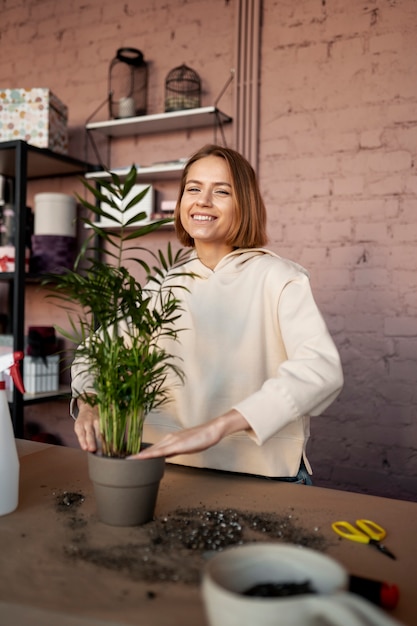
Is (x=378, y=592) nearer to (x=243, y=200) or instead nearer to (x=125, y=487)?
(x=125, y=487)

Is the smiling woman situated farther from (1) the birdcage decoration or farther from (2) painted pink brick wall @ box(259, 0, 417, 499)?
(1) the birdcage decoration

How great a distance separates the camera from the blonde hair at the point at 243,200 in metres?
1.35

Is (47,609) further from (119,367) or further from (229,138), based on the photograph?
(229,138)

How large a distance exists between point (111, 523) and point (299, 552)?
38 cm

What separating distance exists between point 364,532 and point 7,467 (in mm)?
581

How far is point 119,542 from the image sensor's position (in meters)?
0.79

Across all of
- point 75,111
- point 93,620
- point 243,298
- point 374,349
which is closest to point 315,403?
point 243,298

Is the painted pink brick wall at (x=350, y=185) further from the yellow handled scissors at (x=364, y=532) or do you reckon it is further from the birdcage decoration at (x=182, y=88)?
the yellow handled scissors at (x=364, y=532)

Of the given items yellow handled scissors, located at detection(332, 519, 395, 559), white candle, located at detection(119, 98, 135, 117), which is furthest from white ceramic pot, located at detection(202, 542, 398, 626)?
white candle, located at detection(119, 98, 135, 117)

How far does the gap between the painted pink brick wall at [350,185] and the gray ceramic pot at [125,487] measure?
1.45 metres

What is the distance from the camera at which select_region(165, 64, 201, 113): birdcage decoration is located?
238 cm

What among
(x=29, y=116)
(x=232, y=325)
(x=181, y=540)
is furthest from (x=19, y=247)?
(x=181, y=540)

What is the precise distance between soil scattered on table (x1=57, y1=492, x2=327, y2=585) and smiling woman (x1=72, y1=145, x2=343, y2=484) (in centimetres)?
23

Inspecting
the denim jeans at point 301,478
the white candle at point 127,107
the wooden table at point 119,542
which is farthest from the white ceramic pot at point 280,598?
the white candle at point 127,107
